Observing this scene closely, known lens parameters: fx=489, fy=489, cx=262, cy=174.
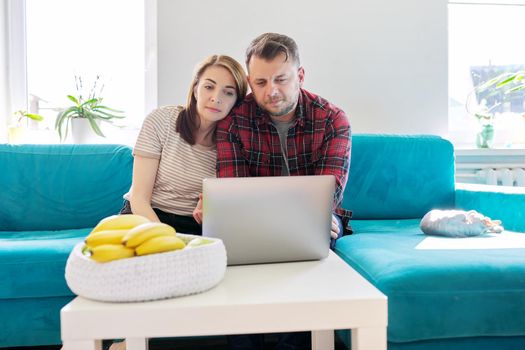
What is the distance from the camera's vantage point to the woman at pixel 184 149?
157 cm

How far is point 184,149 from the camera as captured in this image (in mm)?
1635

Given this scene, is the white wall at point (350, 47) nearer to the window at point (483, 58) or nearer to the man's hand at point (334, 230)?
the window at point (483, 58)

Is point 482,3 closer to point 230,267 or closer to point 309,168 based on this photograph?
point 309,168

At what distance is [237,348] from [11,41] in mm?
2131

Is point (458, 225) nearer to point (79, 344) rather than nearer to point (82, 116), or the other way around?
point (79, 344)

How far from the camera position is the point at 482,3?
9.34ft

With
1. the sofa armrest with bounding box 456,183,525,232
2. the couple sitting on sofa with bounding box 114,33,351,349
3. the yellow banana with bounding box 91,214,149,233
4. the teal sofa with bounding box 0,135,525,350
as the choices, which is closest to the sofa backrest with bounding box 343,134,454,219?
the teal sofa with bounding box 0,135,525,350

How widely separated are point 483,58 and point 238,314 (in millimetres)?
2634

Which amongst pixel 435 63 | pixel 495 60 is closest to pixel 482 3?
pixel 495 60

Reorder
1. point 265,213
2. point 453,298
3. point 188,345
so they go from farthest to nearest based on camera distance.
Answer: point 188,345
point 453,298
point 265,213

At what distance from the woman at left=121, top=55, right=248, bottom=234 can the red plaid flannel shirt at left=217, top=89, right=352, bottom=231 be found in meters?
0.06

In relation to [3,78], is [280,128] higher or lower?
lower

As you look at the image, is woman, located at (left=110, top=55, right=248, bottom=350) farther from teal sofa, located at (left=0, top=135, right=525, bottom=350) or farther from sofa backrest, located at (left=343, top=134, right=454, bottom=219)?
sofa backrest, located at (left=343, top=134, right=454, bottom=219)

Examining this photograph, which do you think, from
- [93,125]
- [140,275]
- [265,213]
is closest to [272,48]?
[265,213]
